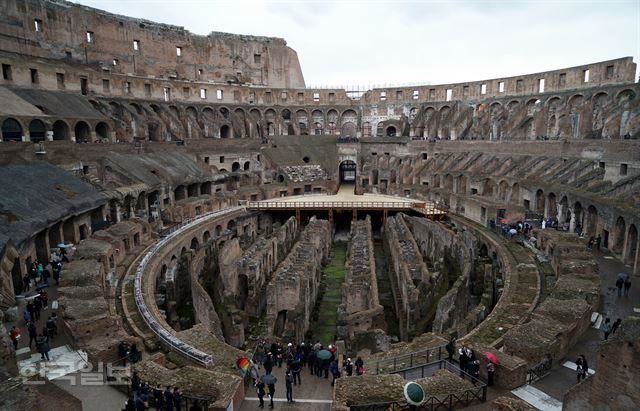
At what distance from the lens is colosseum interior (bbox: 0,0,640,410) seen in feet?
32.3

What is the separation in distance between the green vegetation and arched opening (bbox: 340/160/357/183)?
23.3 metres

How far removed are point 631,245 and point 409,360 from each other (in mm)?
12841

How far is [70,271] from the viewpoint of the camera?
48.1 feet

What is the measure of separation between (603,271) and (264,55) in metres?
49.3

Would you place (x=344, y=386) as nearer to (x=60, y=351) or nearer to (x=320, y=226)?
(x=60, y=351)

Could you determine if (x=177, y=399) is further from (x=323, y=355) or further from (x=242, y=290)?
(x=242, y=290)

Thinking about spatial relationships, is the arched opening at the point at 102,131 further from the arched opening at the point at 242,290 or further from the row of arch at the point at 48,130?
the arched opening at the point at 242,290

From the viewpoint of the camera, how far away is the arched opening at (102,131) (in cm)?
3516

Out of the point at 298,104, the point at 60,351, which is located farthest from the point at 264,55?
the point at 60,351

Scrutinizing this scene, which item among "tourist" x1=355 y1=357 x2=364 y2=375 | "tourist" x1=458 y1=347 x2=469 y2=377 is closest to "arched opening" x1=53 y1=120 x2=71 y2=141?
"tourist" x1=355 y1=357 x2=364 y2=375

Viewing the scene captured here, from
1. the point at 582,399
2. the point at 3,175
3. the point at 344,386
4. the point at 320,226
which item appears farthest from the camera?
the point at 320,226

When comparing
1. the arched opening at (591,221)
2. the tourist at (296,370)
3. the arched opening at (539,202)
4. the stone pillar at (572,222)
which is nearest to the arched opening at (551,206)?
the arched opening at (539,202)

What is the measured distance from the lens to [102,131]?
1405 inches

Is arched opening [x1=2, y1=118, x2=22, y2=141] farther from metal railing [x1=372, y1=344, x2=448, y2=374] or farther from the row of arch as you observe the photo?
metal railing [x1=372, y1=344, x2=448, y2=374]
